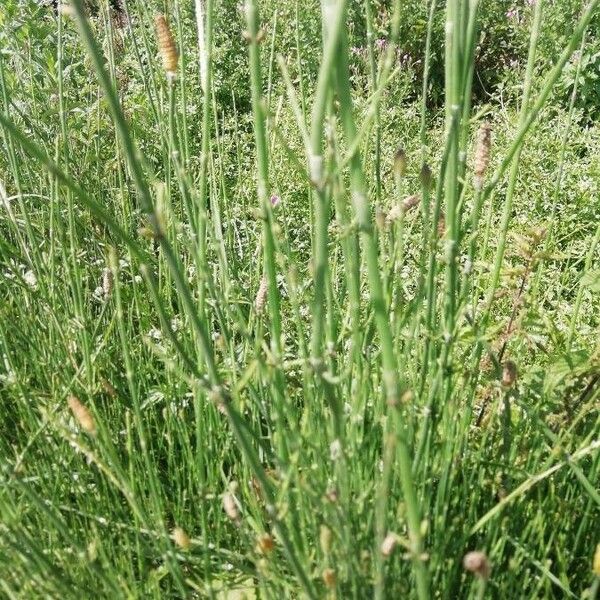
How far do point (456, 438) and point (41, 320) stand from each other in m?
0.82

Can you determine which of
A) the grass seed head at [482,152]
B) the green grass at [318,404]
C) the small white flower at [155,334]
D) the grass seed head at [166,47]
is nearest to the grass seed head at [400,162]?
the green grass at [318,404]

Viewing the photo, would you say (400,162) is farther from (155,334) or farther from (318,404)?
(155,334)

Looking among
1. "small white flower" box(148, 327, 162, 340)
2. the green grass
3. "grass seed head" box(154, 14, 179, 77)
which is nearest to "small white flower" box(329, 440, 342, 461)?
the green grass

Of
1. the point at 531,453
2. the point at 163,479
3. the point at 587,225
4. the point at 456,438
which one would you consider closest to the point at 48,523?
the point at 163,479

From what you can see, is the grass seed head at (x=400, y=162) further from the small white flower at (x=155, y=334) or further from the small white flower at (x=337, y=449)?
the small white flower at (x=155, y=334)

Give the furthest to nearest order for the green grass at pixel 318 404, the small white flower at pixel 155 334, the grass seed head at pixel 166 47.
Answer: the small white flower at pixel 155 334 → the grass seed head at pixel 166 47 → the green grass at pixel 318 404

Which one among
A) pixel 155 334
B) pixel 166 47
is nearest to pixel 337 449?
pixel 166 47

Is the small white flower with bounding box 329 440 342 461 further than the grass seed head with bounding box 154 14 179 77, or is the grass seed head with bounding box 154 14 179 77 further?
the grass seed head with bounding box 154 14 179 77

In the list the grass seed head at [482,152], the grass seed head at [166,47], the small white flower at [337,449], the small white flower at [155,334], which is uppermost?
the grass seed head at [166,47]

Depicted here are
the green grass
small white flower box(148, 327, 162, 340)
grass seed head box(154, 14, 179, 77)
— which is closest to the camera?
the green grass

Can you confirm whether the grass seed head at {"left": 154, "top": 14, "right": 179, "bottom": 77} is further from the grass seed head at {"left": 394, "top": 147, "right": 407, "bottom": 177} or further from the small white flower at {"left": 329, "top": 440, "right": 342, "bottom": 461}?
the small white flower at {"left": 329, "top": 440, "right": 342, "bottom": 461}

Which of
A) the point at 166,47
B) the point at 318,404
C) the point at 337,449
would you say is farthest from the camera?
the point at 318,404

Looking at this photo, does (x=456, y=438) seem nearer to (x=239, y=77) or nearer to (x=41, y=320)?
(x=41, y=320)

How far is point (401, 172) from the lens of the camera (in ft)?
2.27
